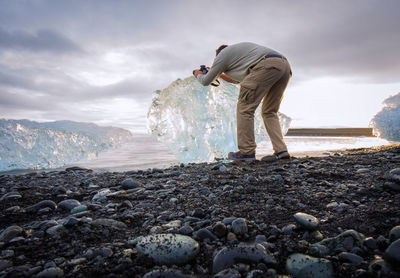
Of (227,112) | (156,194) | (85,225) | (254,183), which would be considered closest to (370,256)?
(254,183)

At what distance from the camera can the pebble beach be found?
97cm

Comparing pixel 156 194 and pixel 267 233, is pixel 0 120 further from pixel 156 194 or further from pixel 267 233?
pixel 267 233

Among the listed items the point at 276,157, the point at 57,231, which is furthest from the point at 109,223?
the point at 276,157

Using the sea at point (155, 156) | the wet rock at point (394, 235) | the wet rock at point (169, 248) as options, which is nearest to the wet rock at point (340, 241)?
the wet rock at point (394, 235)

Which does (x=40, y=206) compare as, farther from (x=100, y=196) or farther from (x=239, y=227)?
(x=239, y=227)

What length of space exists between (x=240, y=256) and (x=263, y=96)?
311cm

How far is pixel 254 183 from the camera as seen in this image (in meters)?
2.29

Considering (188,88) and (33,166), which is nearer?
(188,88)

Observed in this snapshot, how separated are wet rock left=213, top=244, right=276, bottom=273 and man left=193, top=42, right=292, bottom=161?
2880mm

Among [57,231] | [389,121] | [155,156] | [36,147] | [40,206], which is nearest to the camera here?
[57,231]

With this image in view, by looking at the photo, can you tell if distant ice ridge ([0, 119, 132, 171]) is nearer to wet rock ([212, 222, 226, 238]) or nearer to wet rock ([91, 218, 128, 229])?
wet rock ([91, 218, 128, 229])

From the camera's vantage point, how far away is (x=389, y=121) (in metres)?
8.97

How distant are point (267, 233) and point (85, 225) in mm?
1085

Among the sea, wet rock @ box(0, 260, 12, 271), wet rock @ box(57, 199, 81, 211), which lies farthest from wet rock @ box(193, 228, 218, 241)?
the sea
